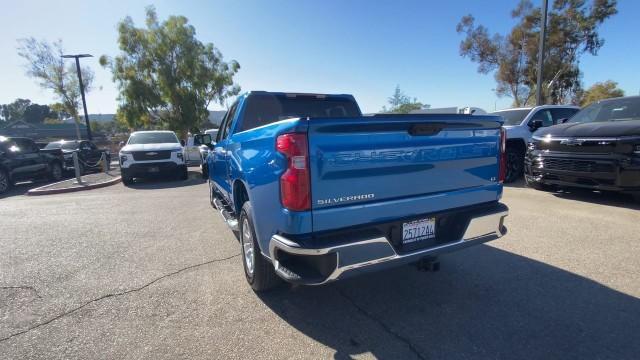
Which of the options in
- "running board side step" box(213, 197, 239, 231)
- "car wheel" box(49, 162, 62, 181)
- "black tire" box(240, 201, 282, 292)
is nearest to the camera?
"black tire" box(240, 201, 282, 292)

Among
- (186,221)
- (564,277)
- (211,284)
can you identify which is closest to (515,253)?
(564,277)

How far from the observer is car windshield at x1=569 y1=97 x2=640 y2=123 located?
6023 mm

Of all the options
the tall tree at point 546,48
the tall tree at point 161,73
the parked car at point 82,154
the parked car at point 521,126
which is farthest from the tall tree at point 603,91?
the parked car at point 82,154

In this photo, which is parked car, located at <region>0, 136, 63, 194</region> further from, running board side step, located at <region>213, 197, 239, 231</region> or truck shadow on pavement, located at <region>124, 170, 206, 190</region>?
running board side step, located at <region>213, 197, 239, 231</region>

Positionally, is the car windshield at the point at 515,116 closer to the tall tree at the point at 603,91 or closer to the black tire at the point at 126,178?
the black tire at the point at 126,178

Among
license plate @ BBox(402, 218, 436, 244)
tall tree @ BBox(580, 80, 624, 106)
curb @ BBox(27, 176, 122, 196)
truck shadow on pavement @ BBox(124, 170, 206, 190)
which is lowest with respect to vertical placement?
truck shadow on pavement @ BBox(124, 170, 206, 190)

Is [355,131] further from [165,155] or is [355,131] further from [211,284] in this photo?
[165,155]

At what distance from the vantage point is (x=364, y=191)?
237 cm

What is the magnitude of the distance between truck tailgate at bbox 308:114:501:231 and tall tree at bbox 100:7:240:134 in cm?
2476

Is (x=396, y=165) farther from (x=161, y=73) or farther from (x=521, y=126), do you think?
(x=161, y=73)

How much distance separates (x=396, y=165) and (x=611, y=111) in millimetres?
6624

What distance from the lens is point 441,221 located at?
278cm

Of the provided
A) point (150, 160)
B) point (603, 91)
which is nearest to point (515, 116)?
point (150, 160)

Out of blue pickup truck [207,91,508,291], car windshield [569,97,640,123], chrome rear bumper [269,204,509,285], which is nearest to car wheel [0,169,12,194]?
blue pickup truck [207,91,508,291]
